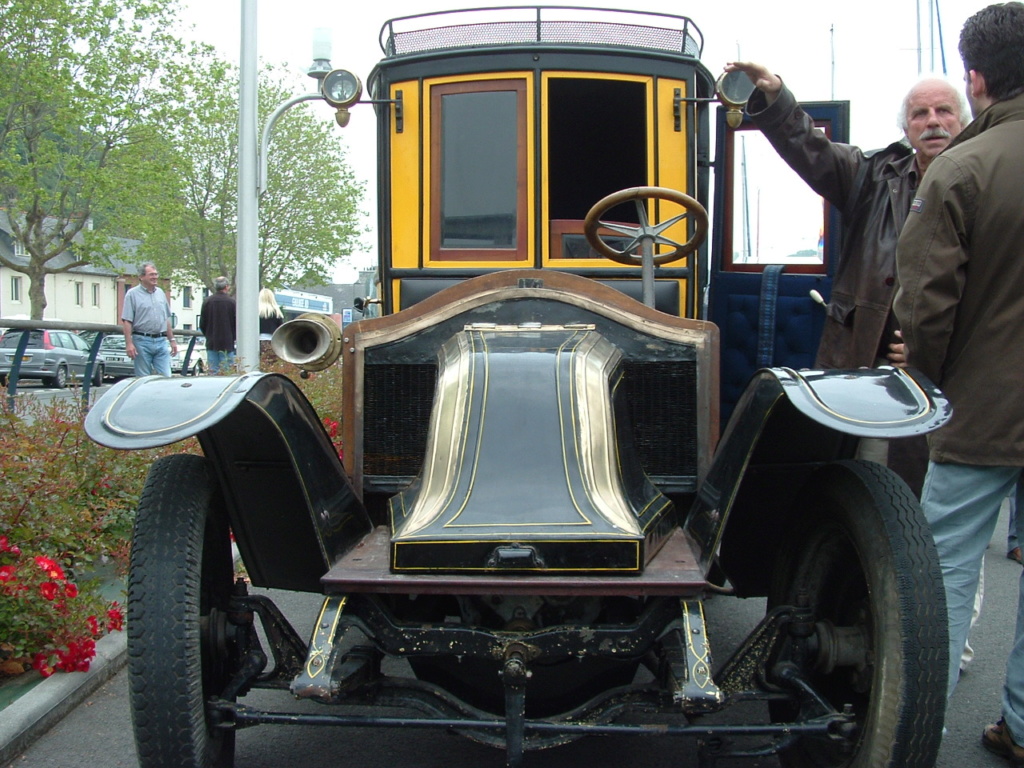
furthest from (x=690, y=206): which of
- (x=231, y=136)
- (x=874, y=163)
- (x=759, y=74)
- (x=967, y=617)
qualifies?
(x=231, y=136)

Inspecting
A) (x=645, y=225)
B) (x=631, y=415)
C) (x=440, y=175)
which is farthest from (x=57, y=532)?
(x=645, y=225)

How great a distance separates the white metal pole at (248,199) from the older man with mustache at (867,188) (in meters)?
6.74

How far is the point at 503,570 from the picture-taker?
2393 millimetres

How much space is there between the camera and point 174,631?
7.98 ft

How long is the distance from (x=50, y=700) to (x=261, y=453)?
136 cm

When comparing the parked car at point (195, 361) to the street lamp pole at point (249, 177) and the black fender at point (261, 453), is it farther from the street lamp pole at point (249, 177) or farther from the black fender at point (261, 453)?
the black fender at point (261, 453)

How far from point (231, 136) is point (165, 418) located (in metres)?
32.6

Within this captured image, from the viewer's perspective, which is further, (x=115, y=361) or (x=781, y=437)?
(x=115, y=361)

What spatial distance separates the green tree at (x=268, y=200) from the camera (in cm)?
3212

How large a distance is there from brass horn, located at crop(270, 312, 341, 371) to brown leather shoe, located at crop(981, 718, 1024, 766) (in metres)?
2.53

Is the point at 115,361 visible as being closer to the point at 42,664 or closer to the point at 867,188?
the point at 42,664

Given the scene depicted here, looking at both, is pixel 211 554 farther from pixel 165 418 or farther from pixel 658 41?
pixel 658 41

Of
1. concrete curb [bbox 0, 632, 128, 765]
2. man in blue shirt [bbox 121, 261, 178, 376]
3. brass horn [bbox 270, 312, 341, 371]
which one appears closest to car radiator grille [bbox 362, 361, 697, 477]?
brass horn [bbox 270, 312, 341, 371]

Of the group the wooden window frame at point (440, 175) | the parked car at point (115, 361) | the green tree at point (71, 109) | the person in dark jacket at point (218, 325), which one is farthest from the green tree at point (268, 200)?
the wooden window frame at point (440, 175)
